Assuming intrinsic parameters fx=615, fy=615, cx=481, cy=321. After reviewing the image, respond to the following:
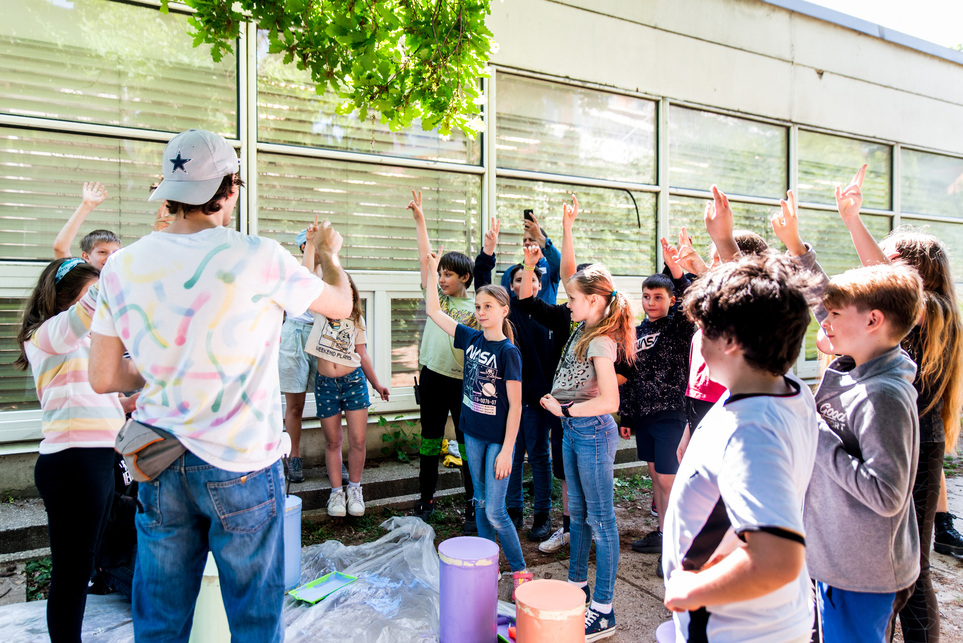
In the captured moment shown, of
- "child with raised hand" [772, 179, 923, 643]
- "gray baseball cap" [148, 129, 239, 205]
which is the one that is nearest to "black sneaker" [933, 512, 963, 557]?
"child with raised hand" [772, 179, 923, 643]

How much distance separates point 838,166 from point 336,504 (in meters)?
7.76

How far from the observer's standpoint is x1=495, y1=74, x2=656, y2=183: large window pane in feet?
20.6

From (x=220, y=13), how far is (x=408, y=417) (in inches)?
148

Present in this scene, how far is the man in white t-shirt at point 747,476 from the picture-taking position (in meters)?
1.22

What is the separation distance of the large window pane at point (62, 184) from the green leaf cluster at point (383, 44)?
2.51 meters

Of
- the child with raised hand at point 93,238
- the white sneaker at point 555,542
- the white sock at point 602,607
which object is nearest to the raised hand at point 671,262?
the white sneaker at point 555,542

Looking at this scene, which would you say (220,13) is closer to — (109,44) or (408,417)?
(109,44)

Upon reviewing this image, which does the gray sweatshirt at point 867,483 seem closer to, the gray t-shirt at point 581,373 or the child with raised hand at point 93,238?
the gray t-shirt at point 581,373

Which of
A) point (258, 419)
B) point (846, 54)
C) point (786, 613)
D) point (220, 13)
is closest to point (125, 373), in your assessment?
point (258, 419)

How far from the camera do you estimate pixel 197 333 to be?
1744 millimetres

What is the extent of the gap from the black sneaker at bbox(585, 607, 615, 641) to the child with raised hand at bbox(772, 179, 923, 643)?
49.4 inches

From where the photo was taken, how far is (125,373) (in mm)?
1868

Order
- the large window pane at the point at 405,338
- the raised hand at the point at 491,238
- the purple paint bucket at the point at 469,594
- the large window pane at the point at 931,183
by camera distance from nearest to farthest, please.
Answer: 1. the purple paint bucket at the point at 469,594
2. the raised hand at the point at 491,238
3. the large window pane at the point at 405,338
4. the large window pane at the point at 931,183

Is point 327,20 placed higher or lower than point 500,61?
lower
